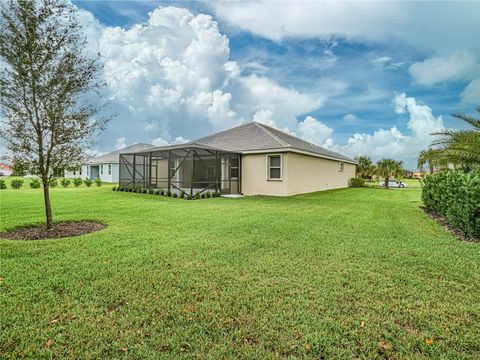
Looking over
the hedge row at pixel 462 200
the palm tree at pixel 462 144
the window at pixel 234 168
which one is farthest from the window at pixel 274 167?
the hedge row at pixel 462 200

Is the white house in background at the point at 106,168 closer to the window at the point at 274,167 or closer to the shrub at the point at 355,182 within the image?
the window at the point at 274,167

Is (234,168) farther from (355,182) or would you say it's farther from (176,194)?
(355,182)

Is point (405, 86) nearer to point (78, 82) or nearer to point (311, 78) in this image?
point (311, 78)

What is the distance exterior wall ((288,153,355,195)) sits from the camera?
54.9 ft

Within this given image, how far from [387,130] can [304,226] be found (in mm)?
16432

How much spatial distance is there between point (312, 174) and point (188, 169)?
29.4 ft

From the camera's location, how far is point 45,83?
6586 millimetres

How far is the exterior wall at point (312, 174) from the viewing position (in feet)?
54.9

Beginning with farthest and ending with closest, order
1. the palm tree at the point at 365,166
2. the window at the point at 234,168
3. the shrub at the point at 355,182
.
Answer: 1. the palm tree at the point at 365,166
2. the shrub at the point at 355,182
3. the window at the point at 234,168

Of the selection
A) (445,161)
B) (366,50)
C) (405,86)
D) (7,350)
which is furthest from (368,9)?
(7,350)

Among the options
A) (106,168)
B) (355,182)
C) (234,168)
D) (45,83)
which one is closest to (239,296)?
(45,83)

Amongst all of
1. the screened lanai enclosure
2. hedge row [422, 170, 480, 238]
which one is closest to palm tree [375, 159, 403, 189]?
the screened lanai enclosure

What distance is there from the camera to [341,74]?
49.9 feet

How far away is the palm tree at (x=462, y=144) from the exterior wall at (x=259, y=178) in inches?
289
